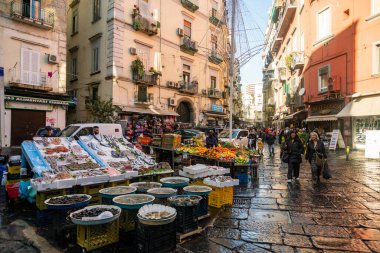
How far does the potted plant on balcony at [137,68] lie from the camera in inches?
832

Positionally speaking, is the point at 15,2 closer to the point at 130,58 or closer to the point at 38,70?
the point at 38,70

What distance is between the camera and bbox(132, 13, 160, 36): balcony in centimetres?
2130

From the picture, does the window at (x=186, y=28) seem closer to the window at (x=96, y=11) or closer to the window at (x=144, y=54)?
the window at (x=144, y=54)

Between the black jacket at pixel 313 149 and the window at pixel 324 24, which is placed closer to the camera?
the black jacket at pixel 313 149

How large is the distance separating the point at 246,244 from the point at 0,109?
27.8ft

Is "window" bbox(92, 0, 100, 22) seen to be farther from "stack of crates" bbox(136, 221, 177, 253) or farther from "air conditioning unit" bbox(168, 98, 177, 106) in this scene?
"stack of crates" bbox(136, 221, 177, 253)

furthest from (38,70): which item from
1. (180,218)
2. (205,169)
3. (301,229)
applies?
(301,229)

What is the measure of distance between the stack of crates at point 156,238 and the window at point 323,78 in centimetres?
2002

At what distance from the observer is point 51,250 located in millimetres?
4027

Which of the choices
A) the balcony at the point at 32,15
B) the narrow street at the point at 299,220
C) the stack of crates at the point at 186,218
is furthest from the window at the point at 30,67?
the stack of crates at the point at 186,218

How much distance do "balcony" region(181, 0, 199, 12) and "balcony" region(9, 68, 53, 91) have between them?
15.0 metres

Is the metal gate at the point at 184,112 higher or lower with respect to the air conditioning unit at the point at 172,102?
lower

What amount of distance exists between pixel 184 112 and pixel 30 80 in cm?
1418

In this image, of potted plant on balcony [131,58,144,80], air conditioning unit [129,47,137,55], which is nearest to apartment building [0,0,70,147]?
air conditioning unit [129,47,137,55]
